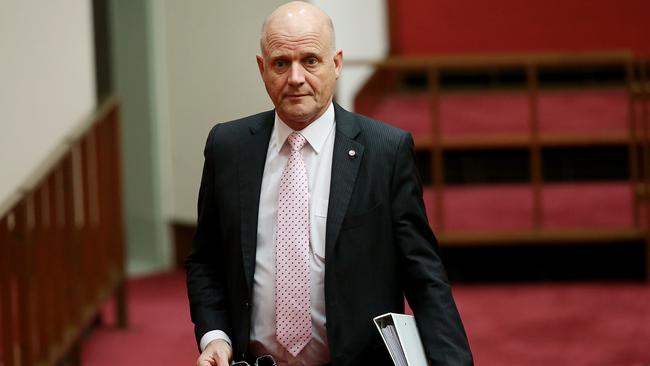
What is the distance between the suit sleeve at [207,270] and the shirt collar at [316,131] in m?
0.15

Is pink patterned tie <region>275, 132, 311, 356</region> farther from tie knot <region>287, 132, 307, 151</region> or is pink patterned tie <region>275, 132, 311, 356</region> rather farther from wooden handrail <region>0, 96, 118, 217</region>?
wooden handrail <region>0, 96, 118, 217</region>

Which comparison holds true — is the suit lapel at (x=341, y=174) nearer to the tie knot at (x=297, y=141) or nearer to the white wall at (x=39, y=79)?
the tie knot at (x=297, y=141)

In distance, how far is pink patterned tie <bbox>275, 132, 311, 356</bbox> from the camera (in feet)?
7.62

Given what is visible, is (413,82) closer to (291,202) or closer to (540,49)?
(540,49)

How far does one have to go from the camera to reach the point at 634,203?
6430 millimetres

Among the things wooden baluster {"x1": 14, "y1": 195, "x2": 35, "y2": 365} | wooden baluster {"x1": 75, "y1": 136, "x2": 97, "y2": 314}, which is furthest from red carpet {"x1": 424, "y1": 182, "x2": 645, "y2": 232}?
wooden baluster {"x1": 14, "y1": 195, "x2": 35, "y2": 365}

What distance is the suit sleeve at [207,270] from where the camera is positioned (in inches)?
94.9

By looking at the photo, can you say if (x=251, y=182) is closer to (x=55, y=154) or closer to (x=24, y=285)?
(x=24, y=285)

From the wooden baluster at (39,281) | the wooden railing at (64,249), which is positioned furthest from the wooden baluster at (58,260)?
the wooden baluster at (39,281)

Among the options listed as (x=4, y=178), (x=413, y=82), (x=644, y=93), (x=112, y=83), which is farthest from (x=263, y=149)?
(x=413, y=82)

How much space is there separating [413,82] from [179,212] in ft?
7.89

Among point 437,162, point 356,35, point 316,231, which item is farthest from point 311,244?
point 356,35

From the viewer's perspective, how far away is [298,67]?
7.36 feet

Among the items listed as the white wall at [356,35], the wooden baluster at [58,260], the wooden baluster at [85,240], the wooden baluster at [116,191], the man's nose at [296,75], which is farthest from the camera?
the white wall at [356,35]
